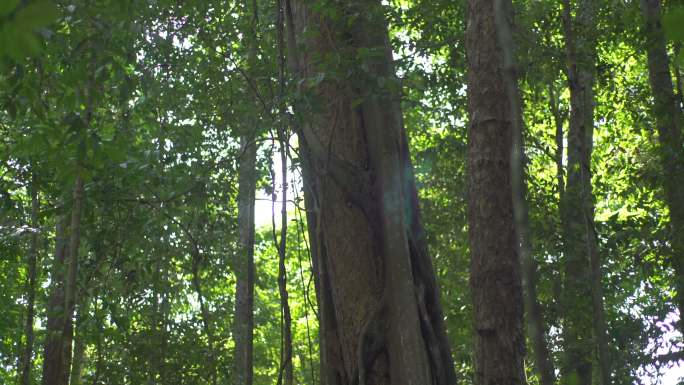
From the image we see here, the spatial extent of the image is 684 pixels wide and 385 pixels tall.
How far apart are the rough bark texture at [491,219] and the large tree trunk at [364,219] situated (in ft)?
1.79

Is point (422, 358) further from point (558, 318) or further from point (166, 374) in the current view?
point (558, 318)

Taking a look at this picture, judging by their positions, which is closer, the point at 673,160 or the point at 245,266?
the point at 673,160

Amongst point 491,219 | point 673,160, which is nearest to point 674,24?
point 491,219

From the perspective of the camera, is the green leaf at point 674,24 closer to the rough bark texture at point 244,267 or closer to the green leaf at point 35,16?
the green leaf at point 35,16

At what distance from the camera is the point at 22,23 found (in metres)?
1.35

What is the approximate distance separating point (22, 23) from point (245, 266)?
301 inches

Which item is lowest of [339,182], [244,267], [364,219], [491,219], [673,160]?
[491,219]

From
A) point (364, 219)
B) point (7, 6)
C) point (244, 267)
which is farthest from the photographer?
point (244, 267)

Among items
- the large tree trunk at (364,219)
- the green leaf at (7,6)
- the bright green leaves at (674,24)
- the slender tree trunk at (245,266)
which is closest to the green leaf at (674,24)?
the bright green leaves at (674,24)

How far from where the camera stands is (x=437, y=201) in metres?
11.3

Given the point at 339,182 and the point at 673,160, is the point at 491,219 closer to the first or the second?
the point at 339,182

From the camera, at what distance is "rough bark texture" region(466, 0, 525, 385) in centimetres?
418

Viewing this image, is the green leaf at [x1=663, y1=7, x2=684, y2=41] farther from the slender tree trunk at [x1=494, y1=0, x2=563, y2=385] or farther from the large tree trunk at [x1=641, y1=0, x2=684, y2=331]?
the large tree trunk at [x1=641, y1=0, x2=684, y2=331]

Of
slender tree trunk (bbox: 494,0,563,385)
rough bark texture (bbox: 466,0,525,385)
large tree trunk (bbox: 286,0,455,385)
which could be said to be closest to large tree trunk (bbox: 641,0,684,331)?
rough bark texture (bbox: 466,0,525,385)
